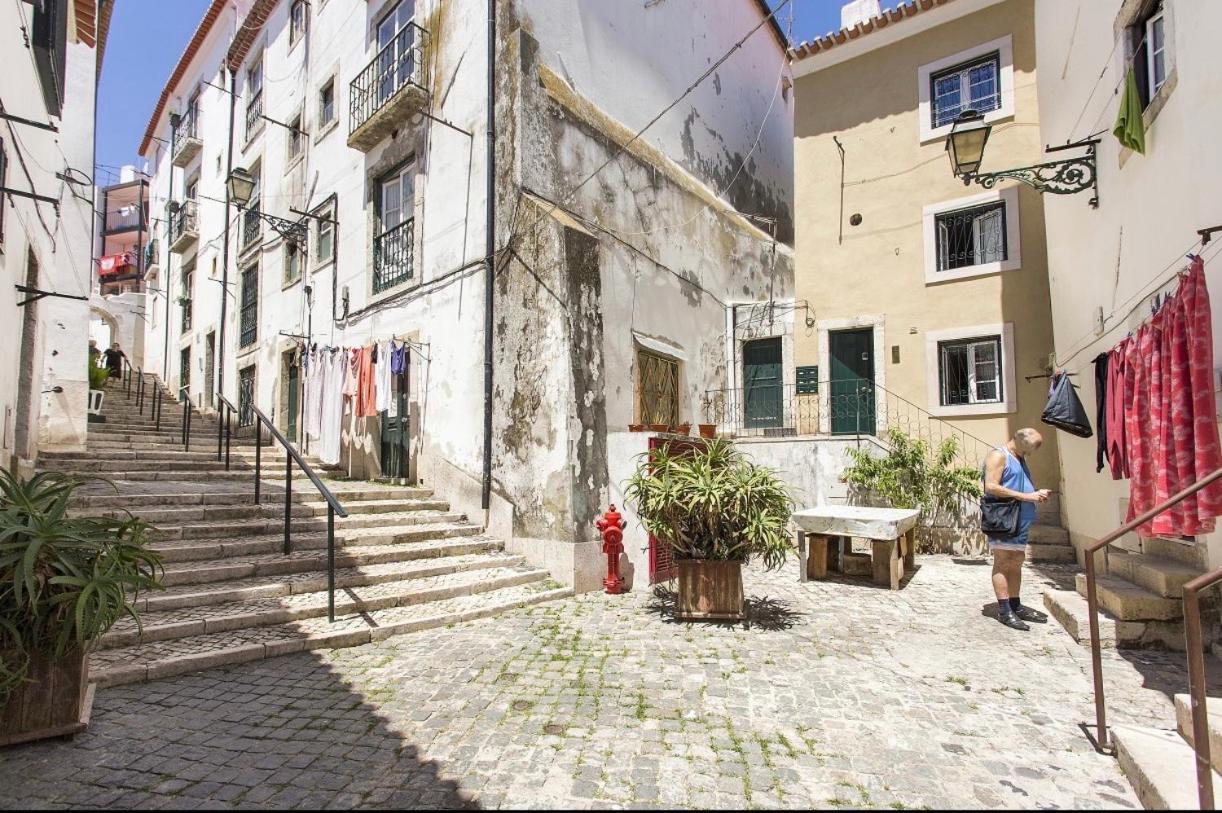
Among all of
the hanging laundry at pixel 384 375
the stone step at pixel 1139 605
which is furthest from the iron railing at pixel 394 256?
the stone step at pixel 1139 605

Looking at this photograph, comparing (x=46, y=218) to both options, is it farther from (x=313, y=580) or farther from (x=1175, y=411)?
(x=1175, y=411)

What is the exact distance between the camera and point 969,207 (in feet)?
35.2

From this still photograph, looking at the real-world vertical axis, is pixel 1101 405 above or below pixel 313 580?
above

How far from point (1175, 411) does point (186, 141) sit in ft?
76.0

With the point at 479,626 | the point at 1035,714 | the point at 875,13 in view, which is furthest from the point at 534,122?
the point at 875,13

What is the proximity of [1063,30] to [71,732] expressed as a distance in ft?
38.4

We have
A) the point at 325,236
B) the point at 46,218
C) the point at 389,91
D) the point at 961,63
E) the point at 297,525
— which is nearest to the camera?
the point at 297,525

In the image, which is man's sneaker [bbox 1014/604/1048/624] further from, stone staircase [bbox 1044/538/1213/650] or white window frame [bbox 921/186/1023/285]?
white window frame [bbox 921/186/1023/285]

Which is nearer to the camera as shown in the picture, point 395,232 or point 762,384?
point 395,232

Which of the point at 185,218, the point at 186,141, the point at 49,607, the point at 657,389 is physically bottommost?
the point at 49,607

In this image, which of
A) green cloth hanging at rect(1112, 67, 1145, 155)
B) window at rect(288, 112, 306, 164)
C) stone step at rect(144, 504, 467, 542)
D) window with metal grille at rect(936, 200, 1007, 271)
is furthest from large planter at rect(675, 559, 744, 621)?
window at rect(288, 112, 306, 164)

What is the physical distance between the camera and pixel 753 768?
305 centimetres

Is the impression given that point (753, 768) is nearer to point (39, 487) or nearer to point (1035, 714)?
point (1035, 714)

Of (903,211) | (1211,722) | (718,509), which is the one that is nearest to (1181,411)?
(1211,722)
